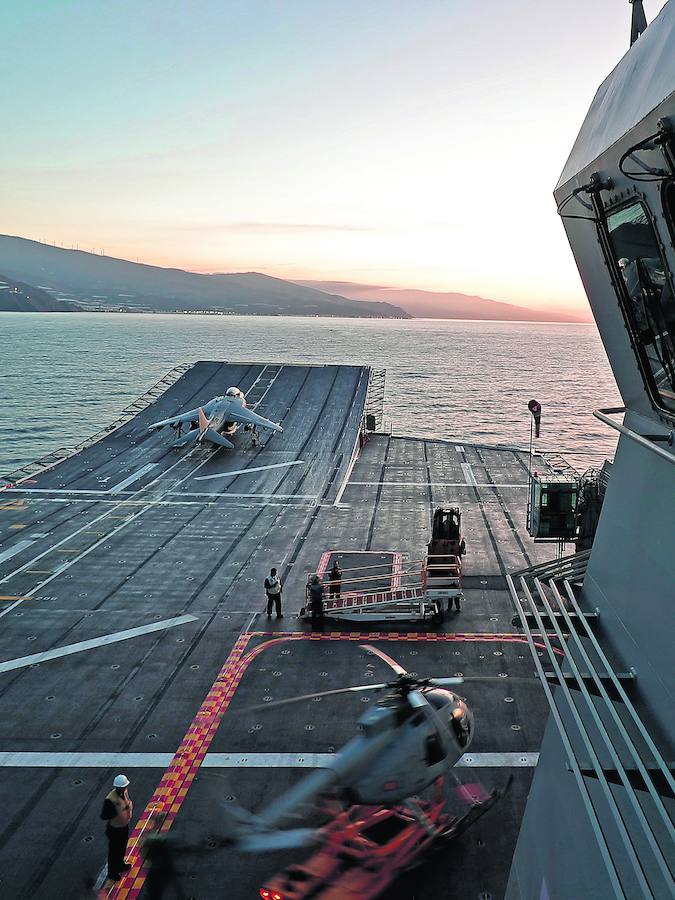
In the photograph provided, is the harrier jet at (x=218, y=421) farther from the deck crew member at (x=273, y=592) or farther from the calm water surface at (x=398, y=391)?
the deck crew member at (x=273, y=592)

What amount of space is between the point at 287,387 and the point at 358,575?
38540mm

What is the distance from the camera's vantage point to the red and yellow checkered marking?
1203cm

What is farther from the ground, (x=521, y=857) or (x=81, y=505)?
(x=521, y=857)

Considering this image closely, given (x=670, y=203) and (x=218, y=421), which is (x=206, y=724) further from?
(x=218, y=421)

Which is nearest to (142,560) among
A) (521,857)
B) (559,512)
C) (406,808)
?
(559,512)

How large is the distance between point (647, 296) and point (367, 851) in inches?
354

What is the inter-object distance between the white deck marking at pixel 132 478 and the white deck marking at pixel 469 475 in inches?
749

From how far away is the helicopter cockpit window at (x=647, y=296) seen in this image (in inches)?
296

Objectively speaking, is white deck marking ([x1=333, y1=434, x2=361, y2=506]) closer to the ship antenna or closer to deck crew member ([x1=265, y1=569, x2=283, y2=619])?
deck crew member ([x1=265, y1=569, x2=283, y2=619])

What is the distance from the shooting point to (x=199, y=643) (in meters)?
20.6

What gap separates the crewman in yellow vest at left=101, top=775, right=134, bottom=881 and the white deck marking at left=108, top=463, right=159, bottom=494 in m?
27.1

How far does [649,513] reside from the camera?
8.91 meters

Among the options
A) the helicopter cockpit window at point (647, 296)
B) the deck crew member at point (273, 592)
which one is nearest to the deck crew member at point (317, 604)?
the deck crew member at point (273, 592)

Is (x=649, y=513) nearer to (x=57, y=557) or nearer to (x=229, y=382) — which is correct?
(x=57, y=557)
